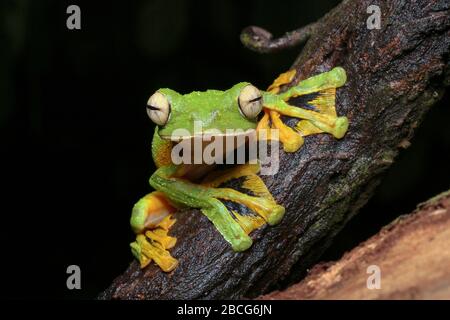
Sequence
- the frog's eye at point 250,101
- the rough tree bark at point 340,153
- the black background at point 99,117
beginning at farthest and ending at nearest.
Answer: the black background at point 99,117 → the frog's eye at point 250,101 → the rough tree bark at point 340,153

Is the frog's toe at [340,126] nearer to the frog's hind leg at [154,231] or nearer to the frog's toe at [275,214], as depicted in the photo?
the frog's toe at [275,214]

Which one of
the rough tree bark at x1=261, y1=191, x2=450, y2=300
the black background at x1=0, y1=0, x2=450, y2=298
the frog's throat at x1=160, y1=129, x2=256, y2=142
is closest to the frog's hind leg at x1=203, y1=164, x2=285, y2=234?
the frog's throat at x1=160, y1=129, x2=256, y2=142

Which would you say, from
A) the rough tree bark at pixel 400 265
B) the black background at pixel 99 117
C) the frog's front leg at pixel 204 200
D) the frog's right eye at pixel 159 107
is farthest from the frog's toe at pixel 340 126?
the black background at pixel 99 117

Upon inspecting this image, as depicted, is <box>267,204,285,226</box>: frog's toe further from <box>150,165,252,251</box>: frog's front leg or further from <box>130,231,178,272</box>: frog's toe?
<box>130,231,178,272</box>: frog's toe

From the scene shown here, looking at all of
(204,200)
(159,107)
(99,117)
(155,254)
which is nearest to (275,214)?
(204,200)

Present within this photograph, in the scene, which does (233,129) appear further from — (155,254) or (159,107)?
(155,254)

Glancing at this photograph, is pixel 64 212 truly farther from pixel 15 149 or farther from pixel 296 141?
pixel 296 141
